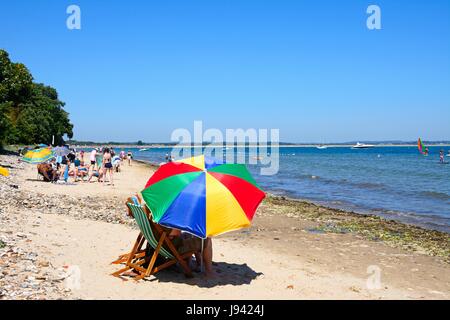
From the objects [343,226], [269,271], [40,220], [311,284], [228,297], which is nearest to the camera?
[228,297]

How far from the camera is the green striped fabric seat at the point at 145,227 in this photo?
6.40 metres

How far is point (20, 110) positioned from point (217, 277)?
53.0 m

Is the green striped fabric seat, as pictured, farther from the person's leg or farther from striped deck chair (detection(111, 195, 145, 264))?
the person's leg

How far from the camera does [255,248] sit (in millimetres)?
10531

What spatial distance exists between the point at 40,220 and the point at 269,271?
5.57 m

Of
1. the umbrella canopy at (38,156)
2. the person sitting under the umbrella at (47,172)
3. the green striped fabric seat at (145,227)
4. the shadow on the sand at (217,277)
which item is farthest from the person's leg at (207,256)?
the umbrella canopy at (38,156)

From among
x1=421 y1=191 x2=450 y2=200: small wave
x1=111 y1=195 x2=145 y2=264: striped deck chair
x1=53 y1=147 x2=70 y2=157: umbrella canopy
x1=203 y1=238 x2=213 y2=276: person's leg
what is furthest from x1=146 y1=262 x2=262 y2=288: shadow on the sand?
x1=421 y1=191 x2=450 y2=200: small wave

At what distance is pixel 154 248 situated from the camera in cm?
671

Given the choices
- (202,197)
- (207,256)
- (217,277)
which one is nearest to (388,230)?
(217,277)

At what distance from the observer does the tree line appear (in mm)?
36875

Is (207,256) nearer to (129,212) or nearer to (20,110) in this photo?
(129,212)
